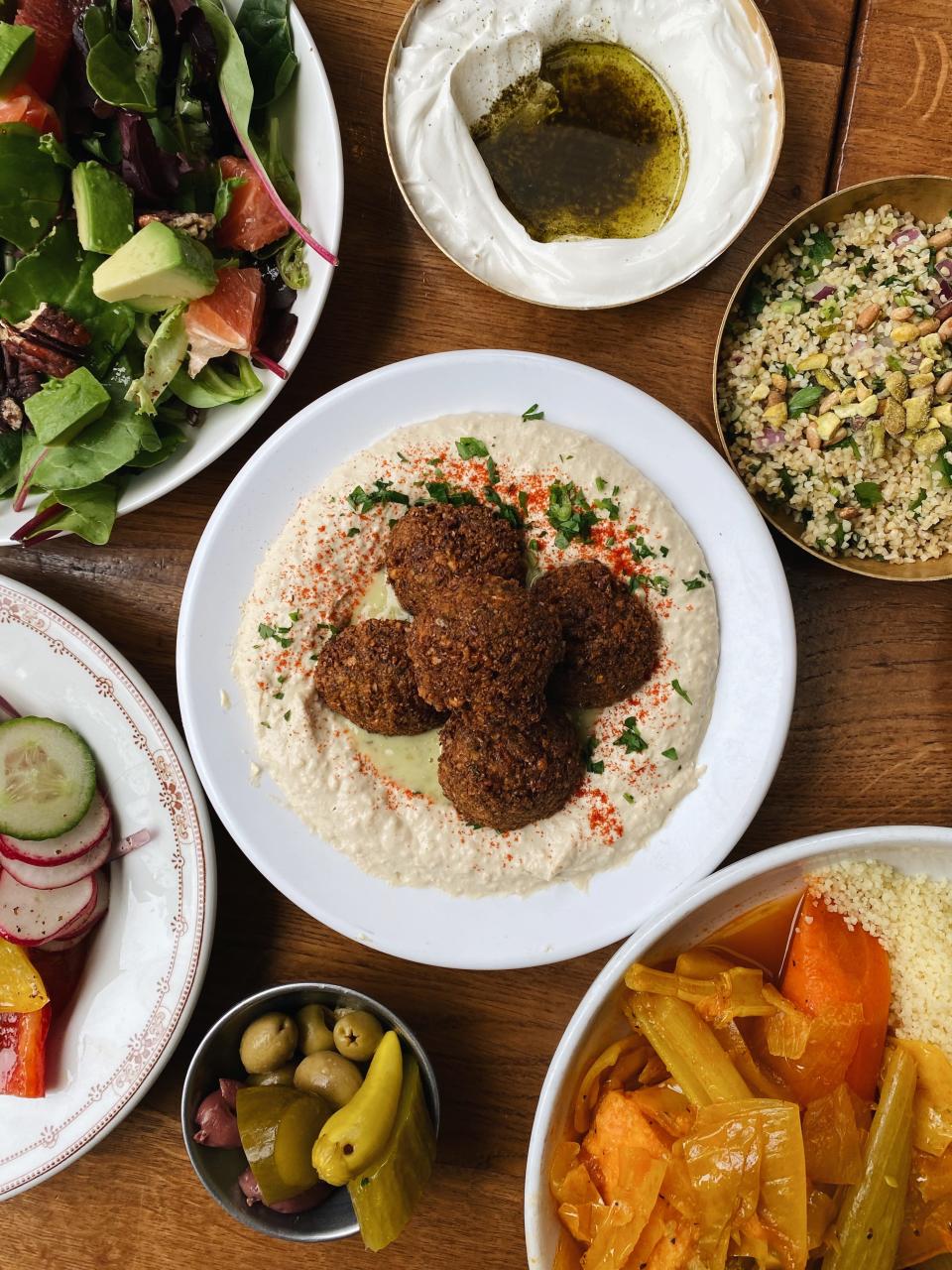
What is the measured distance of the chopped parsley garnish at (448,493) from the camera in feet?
7.47

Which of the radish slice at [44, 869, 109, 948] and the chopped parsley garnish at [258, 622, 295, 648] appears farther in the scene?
the radish slice at [44, 869, 109, 948]

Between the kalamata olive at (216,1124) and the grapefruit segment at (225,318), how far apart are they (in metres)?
1.70

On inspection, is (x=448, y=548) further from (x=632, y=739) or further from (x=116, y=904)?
(x=116, y=904)

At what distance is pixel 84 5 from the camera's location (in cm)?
216

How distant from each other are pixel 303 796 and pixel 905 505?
1.58 metres

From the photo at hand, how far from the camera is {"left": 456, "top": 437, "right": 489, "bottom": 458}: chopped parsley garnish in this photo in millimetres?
2238

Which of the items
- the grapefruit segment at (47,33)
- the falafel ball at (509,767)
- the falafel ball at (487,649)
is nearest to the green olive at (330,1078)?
the falafel ball at (509,767)

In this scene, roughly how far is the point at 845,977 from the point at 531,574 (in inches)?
45.1

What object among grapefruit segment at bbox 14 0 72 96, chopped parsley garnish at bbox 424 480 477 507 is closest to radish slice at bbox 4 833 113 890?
chopped parsley garnish at bbox 424 480 477 507

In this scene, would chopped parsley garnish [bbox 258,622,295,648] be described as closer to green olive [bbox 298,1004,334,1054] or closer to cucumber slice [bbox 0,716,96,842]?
cucumber slice [bbox 0,716,96,842]

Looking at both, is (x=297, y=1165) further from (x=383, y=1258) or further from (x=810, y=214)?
(x=810, y=214)

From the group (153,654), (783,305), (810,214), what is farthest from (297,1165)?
(810,214)

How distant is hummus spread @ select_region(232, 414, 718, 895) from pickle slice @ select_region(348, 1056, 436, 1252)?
48 cm

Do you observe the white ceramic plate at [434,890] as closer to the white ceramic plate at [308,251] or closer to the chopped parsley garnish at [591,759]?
the white ceramic plate at [308,251]
